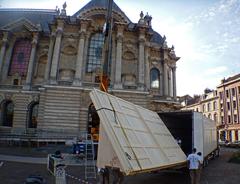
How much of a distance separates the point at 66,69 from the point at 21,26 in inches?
471

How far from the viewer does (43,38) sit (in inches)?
1531

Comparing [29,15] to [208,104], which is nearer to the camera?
[29,15]

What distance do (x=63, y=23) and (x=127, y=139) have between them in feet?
100

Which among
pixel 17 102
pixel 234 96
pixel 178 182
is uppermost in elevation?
pixel 234 96

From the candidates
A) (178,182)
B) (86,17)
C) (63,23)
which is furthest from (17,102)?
(178,182)

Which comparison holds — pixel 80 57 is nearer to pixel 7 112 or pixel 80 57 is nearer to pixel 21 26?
pixel 21 26

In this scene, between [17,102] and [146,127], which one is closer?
[146,127]

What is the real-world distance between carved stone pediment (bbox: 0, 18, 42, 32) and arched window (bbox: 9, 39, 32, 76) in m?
1.85

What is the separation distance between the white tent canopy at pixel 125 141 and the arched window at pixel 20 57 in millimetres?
→ 32247

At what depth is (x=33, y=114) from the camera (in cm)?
3528

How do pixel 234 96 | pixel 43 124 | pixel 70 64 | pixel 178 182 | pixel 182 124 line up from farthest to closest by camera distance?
pixel 234 96
pixel 70 64
pixel 43 124
pixel 182 124
pixel 178 182

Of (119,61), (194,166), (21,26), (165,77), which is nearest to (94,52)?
(119,61)

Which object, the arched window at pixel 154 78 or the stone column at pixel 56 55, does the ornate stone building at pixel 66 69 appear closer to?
the stone column at pixel 56 55

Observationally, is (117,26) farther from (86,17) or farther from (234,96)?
(234,96)
